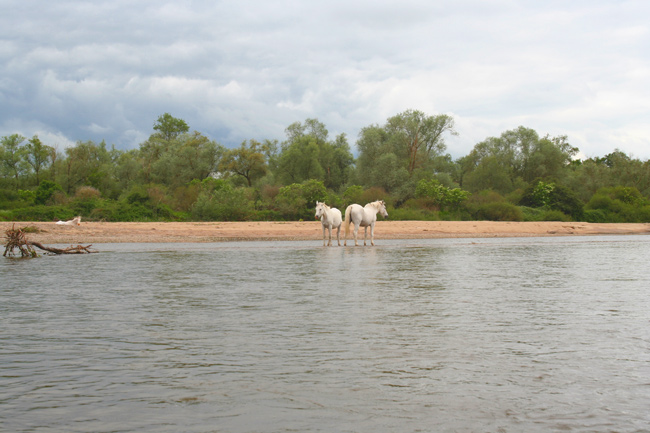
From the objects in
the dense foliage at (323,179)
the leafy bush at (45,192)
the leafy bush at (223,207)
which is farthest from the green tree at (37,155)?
the leafy bush at (223,207)

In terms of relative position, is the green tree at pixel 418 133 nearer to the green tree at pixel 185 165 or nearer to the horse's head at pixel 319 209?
the green tree at pixel 185 165

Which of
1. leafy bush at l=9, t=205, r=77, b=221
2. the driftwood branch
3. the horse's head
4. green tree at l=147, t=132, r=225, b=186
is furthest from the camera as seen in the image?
green tree at l=147, t=132, r=225, b=186

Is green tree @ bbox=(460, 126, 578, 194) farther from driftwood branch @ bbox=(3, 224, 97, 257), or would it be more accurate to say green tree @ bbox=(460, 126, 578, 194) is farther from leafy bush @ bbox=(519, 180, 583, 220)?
driftwood branch @ bbox=(3, 224, 97, 257)

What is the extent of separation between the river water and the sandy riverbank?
17.0 meters

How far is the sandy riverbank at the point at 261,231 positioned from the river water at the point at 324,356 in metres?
17.0

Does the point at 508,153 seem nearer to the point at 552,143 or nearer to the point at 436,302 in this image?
the point at 552,143

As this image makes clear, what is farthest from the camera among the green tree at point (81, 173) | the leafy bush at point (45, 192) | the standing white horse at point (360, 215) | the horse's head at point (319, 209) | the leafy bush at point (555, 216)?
the green tree at point (81, 173)

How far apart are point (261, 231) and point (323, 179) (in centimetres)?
3050

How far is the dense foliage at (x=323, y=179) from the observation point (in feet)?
133

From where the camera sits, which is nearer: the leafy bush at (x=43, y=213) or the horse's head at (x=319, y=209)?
the horse's head at (x=319, y=209)

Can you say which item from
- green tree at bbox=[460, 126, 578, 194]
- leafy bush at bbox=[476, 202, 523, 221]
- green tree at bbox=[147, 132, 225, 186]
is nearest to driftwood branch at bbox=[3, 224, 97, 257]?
leafy bush at bbox=[476, 202, 523, 221]

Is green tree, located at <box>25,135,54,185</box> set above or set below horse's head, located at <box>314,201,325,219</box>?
above

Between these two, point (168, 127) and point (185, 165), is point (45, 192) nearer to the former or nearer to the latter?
point (185, 165)

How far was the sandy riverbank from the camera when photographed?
93.8 ft
